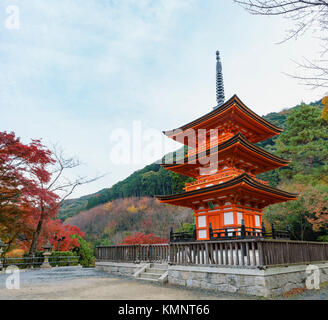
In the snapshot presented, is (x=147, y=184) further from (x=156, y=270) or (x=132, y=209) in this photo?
(x=156, y=270)

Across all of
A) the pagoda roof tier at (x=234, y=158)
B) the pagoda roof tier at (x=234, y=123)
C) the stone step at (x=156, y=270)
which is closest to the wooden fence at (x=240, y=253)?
the stone step at (x=156, y=270)

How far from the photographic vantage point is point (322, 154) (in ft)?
98.3

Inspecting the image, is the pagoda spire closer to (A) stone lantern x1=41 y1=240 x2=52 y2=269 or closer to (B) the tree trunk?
(B) the tree trunk

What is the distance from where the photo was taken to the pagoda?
12.6 metres

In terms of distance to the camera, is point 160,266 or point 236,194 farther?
point 160,266

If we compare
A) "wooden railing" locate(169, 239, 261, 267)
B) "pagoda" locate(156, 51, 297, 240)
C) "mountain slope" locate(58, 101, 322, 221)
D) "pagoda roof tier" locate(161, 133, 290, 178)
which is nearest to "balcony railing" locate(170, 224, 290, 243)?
"wooden railing" locate(169, 239, 261, 267)

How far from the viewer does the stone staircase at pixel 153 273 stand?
11.8 meters

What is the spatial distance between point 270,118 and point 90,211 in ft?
142

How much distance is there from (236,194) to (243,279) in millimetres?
4517

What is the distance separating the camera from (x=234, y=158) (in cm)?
1348

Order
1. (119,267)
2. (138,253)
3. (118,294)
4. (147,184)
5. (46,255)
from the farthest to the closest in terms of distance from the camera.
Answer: (147,184) → (46,255) → (119,267) → (138,253) → (118,294)

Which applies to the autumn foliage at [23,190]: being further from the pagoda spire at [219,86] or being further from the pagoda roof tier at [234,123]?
the pagoda spire at [219,86]

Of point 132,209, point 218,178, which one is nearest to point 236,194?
point 218,178
